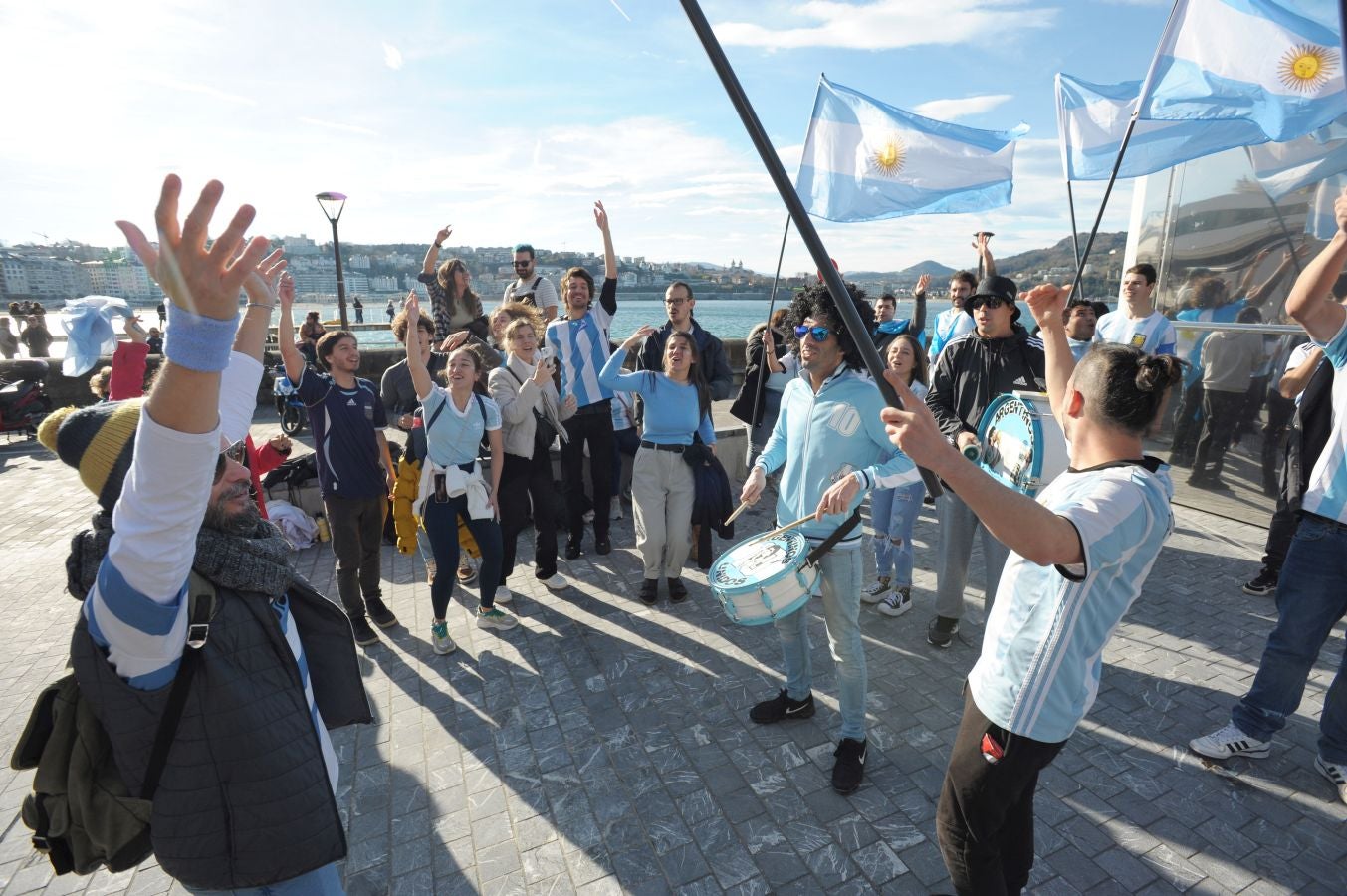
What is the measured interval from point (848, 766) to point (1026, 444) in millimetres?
1880

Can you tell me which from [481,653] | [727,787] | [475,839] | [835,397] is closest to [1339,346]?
[835,397]

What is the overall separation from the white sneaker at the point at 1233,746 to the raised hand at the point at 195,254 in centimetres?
455

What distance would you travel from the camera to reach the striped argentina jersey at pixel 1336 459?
300cm

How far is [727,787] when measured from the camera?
3.28m

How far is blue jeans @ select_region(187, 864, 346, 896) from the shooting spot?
1753 millimetres

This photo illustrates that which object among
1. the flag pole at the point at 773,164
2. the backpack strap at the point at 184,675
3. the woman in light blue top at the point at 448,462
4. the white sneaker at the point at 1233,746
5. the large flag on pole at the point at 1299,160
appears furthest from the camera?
the large flag on pole at the point at 1299,160

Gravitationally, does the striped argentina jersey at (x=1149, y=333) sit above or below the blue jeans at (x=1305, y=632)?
above

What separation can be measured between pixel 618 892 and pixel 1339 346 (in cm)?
407

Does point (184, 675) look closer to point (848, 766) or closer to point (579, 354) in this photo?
point (848, 766)

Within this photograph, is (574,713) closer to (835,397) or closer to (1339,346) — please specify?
(835,397)

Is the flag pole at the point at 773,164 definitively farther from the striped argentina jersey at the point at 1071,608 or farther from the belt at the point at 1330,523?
the belt at the point at 1330,523

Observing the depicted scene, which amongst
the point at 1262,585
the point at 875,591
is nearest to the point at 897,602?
the point at 875,591

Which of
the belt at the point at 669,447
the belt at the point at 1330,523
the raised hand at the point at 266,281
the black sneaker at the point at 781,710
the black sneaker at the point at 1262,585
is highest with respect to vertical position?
the raised hand at the point at 266,281

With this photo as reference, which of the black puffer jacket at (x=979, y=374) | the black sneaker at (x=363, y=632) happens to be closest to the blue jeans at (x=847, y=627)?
the black puffer jacket at (x=979, y=374)
